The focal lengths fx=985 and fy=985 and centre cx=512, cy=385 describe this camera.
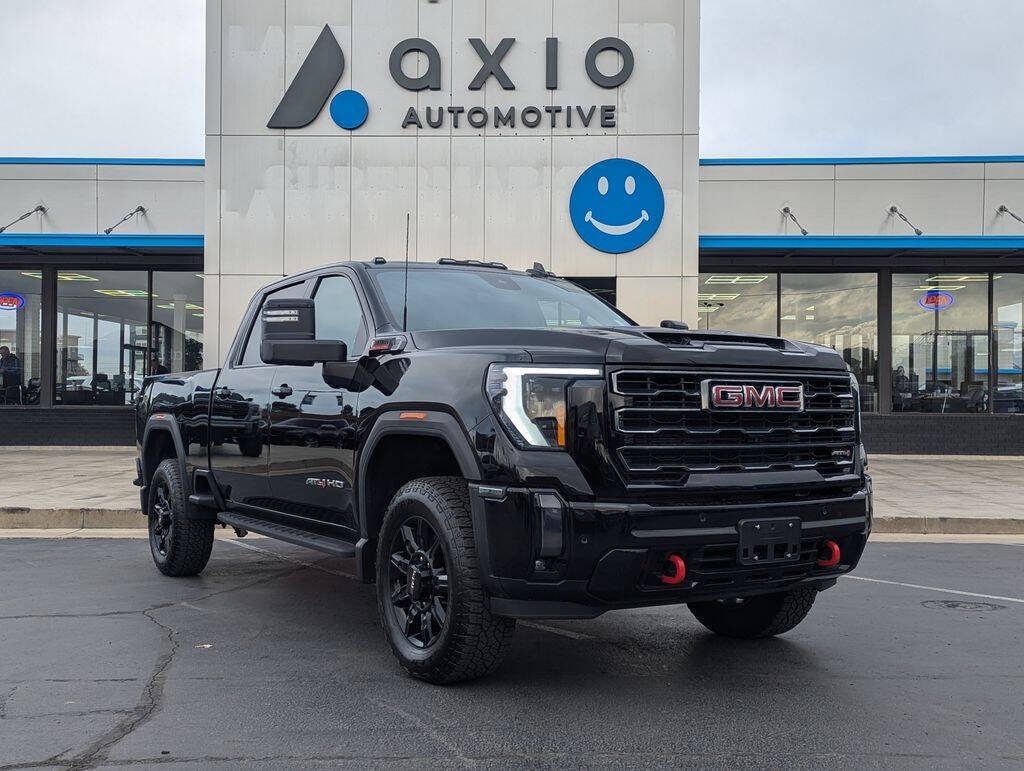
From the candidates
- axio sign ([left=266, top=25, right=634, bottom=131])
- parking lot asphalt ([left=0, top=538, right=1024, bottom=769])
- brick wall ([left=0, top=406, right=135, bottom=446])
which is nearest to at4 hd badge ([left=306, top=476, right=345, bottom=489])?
parking lot asphalt ([left=0, top=538, right=1024, bottom=769])

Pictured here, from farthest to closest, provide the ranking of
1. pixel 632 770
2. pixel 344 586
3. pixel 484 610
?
pixel 344 586 → pixel 484 610 → pixel 632 770

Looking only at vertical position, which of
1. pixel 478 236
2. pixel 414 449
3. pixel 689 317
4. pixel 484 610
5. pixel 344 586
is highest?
pixel 478 236

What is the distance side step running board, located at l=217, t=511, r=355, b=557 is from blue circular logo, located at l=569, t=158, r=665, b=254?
10701mm

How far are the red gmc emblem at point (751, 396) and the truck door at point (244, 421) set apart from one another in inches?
109

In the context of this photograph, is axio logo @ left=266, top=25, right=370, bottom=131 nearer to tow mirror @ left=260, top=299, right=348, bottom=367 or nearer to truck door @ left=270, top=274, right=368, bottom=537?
truck door @ left=270, top=274, right=368, bottom=537

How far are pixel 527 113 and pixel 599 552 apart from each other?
13.5m

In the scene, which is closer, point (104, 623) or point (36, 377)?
point (104, 623)

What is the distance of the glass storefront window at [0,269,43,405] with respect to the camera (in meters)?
19.7

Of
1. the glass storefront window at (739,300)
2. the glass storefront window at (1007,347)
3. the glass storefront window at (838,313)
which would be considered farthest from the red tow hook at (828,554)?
the glass storefront window at (1007,347)

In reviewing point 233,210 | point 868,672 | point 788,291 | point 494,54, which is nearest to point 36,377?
point 233,210

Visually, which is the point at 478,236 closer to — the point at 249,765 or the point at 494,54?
the point at 494,54

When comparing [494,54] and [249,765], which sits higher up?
[494,54]

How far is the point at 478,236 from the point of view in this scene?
16.2 metres

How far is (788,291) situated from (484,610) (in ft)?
54.2
